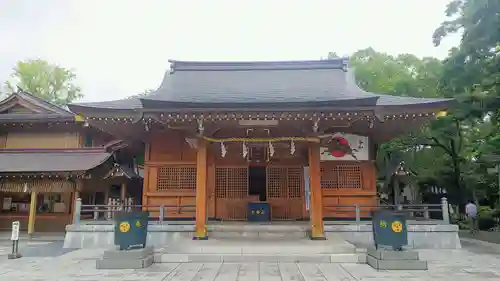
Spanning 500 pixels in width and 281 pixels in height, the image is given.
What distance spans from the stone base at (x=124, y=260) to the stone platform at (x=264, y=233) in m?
2.67

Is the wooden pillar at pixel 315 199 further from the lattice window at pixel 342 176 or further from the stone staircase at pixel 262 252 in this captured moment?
the lattice window at pixel 342 176

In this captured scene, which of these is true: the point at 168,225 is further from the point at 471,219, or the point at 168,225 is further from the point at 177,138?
the point at 471,219

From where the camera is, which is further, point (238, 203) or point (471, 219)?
point (471, 219)

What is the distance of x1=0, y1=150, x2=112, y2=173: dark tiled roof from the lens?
48.8 ft

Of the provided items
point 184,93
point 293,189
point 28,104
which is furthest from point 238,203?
point 28,104

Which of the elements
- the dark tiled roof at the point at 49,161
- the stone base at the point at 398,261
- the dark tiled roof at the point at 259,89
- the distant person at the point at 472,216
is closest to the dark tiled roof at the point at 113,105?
the dark tiled roof at the point at 259,89

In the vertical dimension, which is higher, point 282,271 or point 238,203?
point 238,203

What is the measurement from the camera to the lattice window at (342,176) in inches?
496

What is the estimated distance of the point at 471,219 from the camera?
53.3 ft

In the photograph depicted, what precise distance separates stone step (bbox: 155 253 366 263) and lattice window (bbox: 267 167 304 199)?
15.7 ft

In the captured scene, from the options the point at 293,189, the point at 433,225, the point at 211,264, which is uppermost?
the point at 293,189

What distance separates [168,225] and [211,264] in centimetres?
335

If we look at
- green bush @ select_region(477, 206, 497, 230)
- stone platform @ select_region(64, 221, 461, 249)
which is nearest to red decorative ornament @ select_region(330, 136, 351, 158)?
stone platform @ select_region(64, 221, 461, 249)

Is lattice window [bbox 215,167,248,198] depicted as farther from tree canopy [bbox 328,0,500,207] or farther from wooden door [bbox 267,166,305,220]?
tree canopy [bbox 328,0,500,207]
